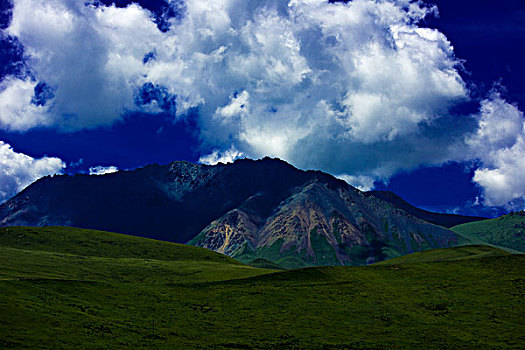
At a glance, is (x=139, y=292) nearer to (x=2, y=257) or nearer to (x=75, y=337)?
(x=75, y=337)

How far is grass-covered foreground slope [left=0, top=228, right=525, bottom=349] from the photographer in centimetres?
8100

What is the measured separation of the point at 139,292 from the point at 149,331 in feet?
105

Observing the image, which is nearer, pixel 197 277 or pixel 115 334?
pixel 115 334

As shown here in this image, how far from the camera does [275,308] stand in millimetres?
111375

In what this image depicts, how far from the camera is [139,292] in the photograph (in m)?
117

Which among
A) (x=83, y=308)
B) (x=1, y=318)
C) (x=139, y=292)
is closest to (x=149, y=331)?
(x=83, y=308)

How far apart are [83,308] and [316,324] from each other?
144ft

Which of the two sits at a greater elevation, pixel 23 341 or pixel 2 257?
pixel 2 257

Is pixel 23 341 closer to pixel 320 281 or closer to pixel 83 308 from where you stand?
pixel 83 308

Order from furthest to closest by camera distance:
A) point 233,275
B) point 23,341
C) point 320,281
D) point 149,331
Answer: point 233,275, point 320,281, point 149,331, point 23,341

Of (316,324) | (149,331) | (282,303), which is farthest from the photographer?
(282,303)

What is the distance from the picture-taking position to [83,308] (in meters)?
91.4

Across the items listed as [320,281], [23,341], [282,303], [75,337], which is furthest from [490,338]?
[23,341]

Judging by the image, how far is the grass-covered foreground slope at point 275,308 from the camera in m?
81.0
